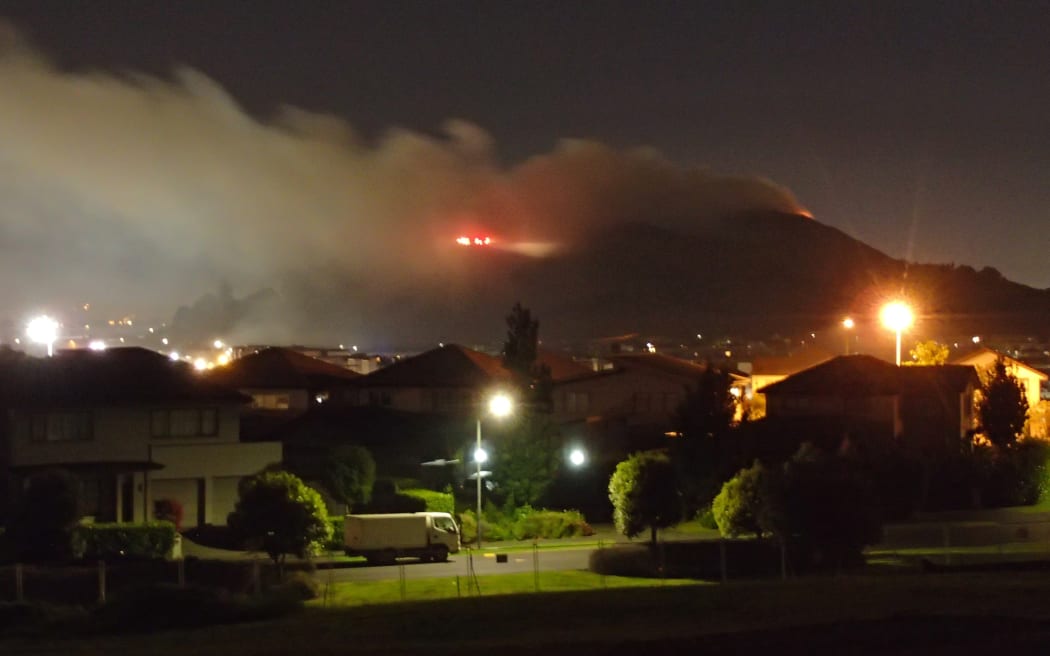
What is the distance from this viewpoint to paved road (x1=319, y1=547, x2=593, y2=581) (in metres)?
33.0

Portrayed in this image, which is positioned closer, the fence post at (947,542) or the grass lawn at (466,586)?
the grass lawn at (466,586)

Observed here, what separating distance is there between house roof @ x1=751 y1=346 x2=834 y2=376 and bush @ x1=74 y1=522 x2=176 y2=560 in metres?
53.5

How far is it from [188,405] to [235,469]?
9.04ft

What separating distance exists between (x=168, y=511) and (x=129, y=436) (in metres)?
2.95

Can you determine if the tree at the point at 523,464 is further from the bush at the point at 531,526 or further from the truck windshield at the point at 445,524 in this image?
the truck windshield at the point at 445,524

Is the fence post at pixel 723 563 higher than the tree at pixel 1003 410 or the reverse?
the reverse

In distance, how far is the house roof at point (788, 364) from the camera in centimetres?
8519

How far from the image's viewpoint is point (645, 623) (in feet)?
59.5

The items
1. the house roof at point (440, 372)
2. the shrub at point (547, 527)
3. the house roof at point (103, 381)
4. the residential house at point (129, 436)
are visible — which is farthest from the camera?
the house roof at point (440, 372)

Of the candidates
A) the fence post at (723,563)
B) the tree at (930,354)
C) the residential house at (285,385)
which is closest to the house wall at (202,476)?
the fence post at (723,563)

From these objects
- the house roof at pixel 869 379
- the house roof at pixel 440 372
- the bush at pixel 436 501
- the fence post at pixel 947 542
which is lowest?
the fence post at pixel 947 542

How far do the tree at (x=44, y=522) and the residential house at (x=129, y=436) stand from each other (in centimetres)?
509

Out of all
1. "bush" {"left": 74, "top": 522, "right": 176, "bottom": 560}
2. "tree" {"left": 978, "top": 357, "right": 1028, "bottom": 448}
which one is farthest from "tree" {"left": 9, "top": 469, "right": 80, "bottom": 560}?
"tree" {"left": 978, "top": 357, "right": 1028, "bottom": 448}

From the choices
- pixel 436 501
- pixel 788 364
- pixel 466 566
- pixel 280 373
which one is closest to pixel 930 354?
pixel 788 364
